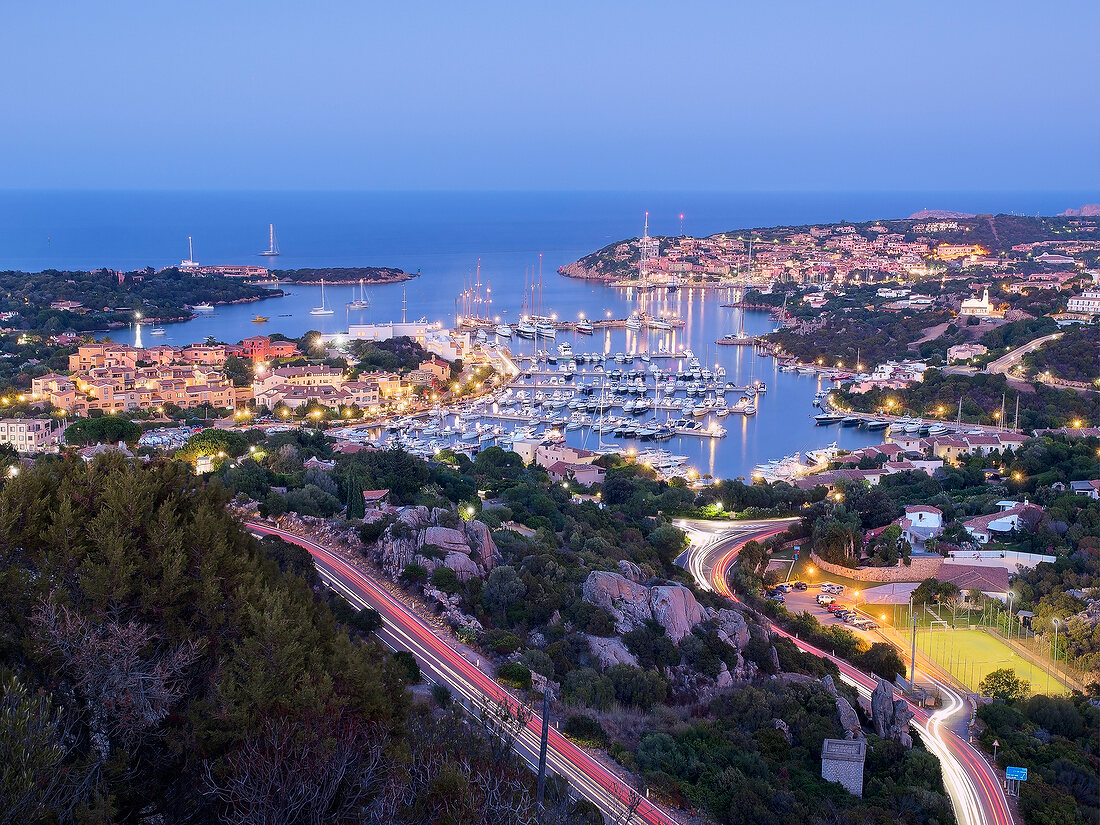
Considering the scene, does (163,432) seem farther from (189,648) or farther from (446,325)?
(446,325)

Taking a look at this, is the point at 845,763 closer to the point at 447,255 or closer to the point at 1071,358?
the point at 1071,358

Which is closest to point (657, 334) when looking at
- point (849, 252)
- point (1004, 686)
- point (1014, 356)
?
point (1014, 356)

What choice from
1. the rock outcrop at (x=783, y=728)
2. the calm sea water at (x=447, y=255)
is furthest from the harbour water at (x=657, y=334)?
the rock outcrop at (x=783, y=728)

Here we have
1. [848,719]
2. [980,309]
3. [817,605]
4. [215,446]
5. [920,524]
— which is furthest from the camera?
[980,309]

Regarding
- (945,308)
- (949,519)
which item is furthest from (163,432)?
(945,308)

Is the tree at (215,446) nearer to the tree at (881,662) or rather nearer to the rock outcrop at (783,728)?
the tree at (881,662)

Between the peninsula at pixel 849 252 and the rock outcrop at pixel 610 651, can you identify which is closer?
the rock outcrop at pixel 610 651
